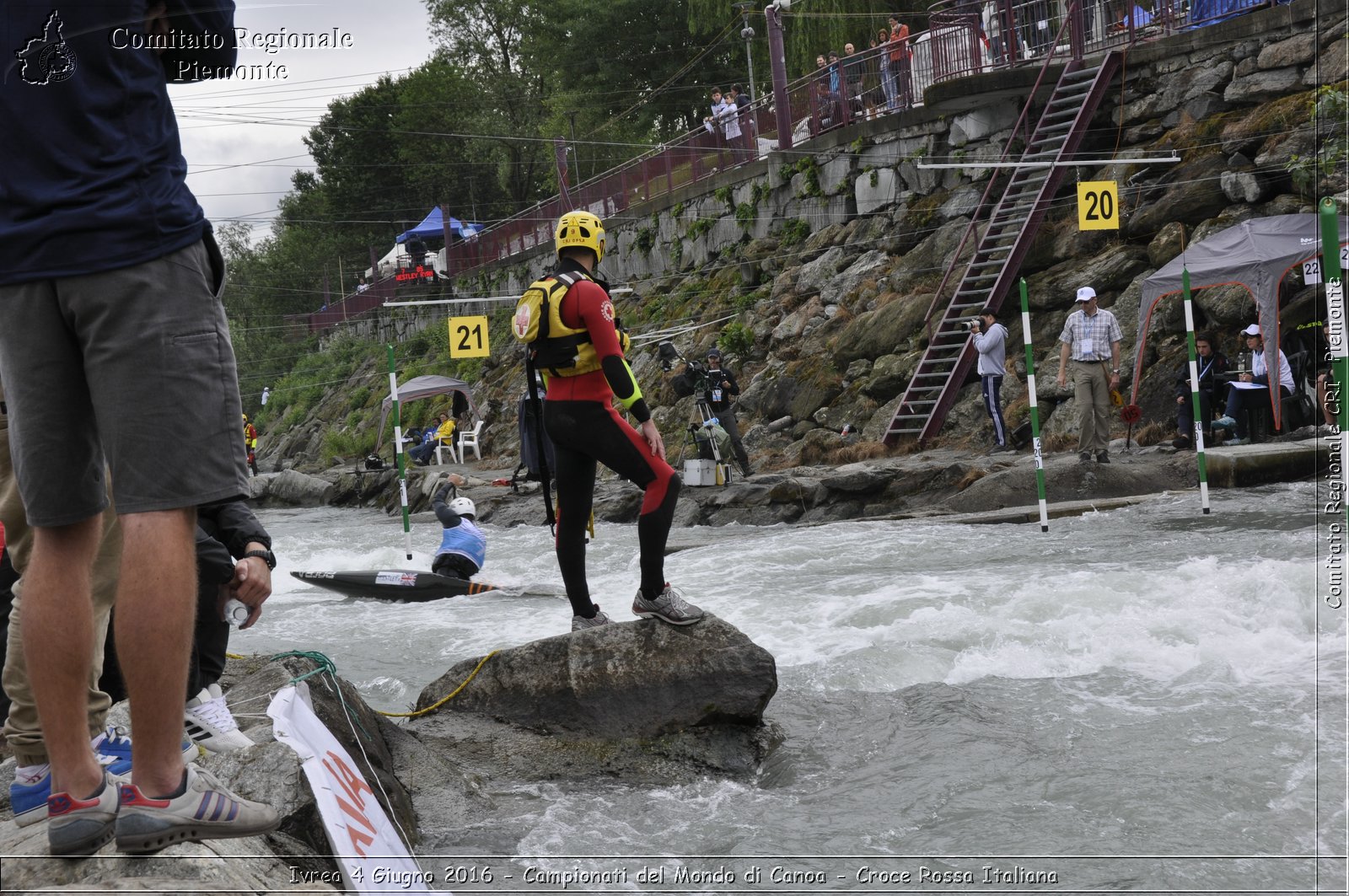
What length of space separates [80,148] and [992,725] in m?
4.45

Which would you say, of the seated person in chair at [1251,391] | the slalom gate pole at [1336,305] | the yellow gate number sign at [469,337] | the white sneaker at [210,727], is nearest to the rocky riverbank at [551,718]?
the white sneaker at [210,727]

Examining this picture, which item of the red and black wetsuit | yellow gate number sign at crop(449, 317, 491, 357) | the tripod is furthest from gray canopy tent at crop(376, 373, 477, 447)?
the red and black wetsuit

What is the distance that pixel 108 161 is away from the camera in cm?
245

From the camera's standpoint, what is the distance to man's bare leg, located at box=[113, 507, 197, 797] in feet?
8.11

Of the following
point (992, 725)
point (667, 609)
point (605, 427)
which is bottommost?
point (992, 725)

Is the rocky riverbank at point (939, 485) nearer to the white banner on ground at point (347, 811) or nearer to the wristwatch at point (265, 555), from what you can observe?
the white banner on ground at point (347, 811)

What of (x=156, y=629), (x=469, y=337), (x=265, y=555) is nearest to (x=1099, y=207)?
(x=469, y=337)

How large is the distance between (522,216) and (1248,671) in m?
35.3

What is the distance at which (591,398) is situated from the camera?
18.3ft

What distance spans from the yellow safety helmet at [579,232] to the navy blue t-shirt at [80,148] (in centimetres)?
318

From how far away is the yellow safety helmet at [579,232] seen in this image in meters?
5.68

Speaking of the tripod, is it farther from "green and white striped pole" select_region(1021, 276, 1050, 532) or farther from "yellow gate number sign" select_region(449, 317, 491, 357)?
"yellow gate number sign" select_region(449, 317, 491, 357)

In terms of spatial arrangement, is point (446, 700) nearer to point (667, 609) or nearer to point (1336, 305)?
point (667, 609)

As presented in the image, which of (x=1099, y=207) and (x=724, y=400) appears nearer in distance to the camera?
(x=724, y=400)
